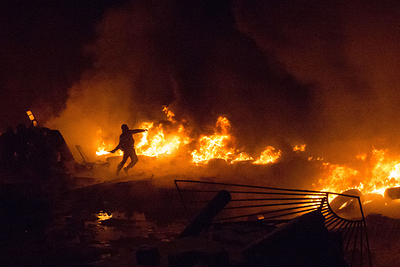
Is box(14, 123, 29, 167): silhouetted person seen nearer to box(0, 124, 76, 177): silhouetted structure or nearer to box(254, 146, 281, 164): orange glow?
box(0, 124, 76, 177): silhouetted structure

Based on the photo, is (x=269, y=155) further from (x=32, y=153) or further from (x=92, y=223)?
(x=32, y=153)

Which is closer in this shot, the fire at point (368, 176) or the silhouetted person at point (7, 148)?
the silhouetted person at point (7, 148)

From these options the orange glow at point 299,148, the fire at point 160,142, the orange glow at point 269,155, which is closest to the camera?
the orange glow at point 269,155

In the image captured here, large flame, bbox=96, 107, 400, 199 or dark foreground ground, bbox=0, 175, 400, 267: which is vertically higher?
large flame, bbox=96, 107, 400, 199

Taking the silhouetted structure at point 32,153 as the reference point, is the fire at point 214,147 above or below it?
above

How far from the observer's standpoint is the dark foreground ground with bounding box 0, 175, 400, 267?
4.91m

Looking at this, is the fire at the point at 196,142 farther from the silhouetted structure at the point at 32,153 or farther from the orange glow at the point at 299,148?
the silhouetted structure at the point at 32,153

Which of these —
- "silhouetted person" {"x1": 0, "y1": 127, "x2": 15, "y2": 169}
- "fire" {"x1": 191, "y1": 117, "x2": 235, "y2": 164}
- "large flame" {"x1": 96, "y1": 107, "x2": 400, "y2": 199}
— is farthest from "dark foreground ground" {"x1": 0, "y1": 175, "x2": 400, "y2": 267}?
"fire" {"x1": 191, "y1": 117, "x2": 235, "y2": 164}

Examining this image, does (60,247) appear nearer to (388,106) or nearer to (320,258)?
(320,258)

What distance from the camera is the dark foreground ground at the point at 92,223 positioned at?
16.1ft

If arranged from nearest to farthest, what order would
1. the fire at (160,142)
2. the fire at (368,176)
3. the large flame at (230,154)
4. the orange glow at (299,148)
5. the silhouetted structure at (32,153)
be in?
the silhouetted structure at (32,153)
the fire at (368,176)
the large flame at (230,154)
the fire at (160,142)
the orange glow at (299,148)

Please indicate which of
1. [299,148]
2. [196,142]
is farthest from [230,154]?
[299,148]

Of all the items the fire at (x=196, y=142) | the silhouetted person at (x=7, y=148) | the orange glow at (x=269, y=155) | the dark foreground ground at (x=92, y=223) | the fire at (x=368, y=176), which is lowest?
the dark foreground ground at (x=92, y=223)

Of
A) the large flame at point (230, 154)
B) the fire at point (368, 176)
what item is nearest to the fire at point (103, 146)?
the large flame at point (230, 154)
